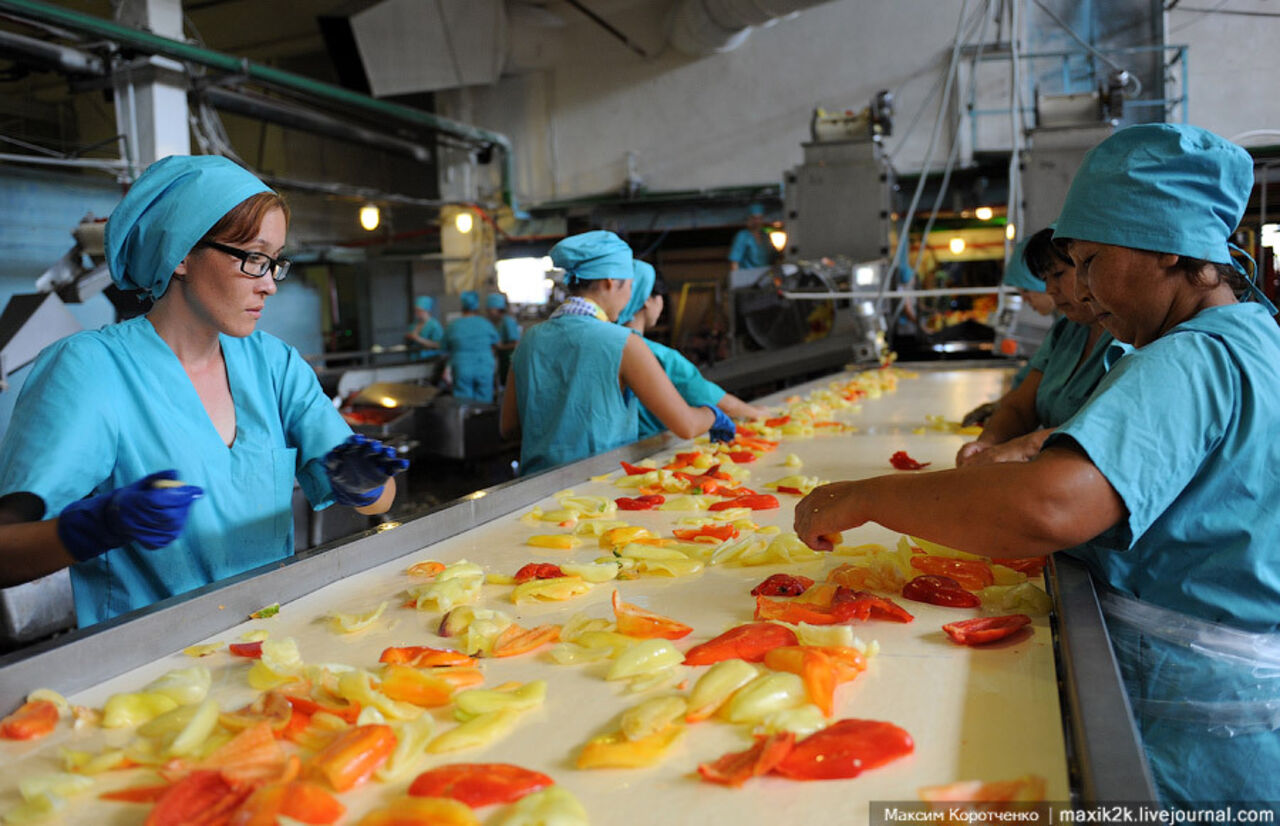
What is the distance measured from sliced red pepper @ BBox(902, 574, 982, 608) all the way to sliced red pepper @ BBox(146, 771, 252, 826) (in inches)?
41.7

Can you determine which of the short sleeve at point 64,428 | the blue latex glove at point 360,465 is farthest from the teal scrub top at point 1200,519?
the short sleeve at point 64,428

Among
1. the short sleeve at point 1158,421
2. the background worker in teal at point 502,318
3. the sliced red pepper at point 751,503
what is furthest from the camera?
the background worker in teal at point 502,318

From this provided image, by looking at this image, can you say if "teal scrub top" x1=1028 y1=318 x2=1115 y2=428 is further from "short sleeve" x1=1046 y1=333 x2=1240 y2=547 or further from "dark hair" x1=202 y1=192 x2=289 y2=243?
"dark hair" x1=202 y1=192 x2=289 y2=243

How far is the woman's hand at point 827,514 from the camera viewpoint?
5.06 feet

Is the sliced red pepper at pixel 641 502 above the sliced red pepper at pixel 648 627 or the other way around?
the other way around

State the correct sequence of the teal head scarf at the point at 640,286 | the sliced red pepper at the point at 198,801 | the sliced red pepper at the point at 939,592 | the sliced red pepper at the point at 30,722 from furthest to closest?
the teal head scarf at the point at 640,286 → the sliced red pepper at the point at 939,592 → the sliced red pepper at the point at 30,722 → the sliced red pepper at the point at 198,801

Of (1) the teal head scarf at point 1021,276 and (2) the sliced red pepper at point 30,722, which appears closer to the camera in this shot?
(2) the sliced red pepper at point 30,722

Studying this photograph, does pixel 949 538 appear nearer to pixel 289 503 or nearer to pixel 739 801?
pixel 739 801

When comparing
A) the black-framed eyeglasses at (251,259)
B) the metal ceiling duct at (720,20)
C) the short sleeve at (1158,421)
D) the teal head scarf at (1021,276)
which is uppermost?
the metal ceiling duct at (720,20)

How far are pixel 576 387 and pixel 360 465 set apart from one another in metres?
1.34

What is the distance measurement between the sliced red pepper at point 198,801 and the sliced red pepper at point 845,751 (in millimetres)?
572

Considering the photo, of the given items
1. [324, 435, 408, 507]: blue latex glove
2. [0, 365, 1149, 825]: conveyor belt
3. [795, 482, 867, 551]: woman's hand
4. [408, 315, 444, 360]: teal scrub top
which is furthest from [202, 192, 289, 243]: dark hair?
[408, 315, 444, 360]: teal scrub top

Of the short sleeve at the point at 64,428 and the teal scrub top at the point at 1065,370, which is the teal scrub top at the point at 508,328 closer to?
the teal scrub top at the point at 1065,370

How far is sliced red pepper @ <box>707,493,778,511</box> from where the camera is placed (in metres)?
2.28
